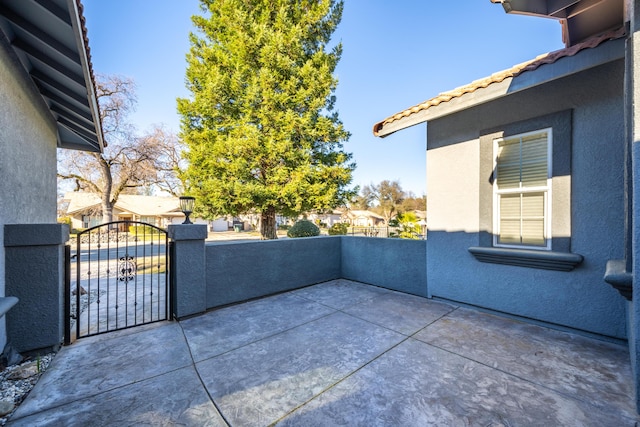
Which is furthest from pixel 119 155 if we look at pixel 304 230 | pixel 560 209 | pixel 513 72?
pixel 560 209

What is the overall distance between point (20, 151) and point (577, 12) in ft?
26.6

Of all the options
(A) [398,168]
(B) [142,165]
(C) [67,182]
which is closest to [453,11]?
(B) [142,165]

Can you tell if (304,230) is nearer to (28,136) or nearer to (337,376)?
(337,376)

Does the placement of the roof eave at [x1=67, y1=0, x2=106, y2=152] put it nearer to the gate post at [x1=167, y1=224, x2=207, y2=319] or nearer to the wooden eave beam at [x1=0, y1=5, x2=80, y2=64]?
the wooden eave beam at [x1=0, y1=5, x2=80, y2=64]

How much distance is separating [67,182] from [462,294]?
2780cm

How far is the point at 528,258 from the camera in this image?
12.3ft

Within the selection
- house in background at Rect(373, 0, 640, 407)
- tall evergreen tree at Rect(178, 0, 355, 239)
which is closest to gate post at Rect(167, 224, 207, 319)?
house in background at Rect(373, 0, 640, 407)

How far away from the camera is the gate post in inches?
164

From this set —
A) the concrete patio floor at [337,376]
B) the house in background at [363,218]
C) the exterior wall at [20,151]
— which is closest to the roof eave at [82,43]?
the exterior wall at [20,151]

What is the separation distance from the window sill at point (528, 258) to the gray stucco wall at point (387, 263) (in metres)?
1.19

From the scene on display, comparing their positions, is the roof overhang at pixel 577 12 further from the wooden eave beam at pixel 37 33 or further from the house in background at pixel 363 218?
the house in background at pixel 363 218

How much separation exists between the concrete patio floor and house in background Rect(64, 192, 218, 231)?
86.7 feet

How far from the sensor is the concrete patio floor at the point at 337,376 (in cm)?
211

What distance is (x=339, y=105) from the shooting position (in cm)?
1254
